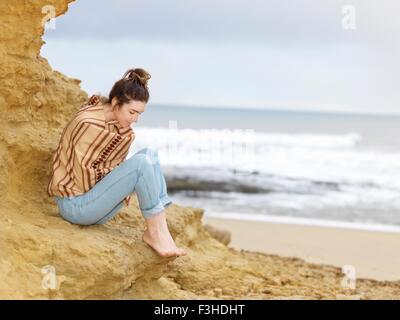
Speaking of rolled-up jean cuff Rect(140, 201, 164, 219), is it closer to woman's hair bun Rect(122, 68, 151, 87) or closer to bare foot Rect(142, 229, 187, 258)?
bare foot Rect(142, 229, 187, 258)

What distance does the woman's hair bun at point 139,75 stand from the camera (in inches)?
171

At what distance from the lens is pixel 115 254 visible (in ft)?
13.9

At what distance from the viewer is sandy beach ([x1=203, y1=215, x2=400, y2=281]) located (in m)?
8.62

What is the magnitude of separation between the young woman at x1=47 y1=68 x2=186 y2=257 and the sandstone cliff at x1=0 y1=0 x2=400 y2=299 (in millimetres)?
174

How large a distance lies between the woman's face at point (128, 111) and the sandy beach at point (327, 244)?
14.1 ft

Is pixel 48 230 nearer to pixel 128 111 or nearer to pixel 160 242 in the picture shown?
pixel 160 242

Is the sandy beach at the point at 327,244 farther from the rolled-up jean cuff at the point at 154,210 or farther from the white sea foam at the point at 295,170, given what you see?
the rolled-up jean cuff at the point at 154,210

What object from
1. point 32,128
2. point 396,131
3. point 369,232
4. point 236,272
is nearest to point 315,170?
point 369,232

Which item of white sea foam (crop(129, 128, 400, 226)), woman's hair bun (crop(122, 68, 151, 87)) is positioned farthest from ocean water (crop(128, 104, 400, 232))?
woman's hair bun (crop(122, 68, 151, 87))

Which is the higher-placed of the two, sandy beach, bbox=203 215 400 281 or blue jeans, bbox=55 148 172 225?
blue jeans, bbox=55 148 172 225

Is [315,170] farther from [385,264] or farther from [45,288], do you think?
[45,288]

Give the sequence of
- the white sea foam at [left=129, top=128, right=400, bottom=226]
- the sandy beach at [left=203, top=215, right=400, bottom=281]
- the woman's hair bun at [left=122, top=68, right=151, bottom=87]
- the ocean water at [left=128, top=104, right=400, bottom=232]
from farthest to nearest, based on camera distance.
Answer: the white sea foam at [left=129, top=128, right=400, bottom=226]
the ocean water at [left=128, top=104, right=400, bottom=232]
the sandy beach at [left=203, top=215, right=400, bottom=281]
the woman's hair bun at [left=122, top=68, right=151, bottom=87]

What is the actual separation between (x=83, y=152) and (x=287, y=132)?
35073 millimetres

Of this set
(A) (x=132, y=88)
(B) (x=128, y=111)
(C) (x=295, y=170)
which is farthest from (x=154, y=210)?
(C) (x=295, y=170)
